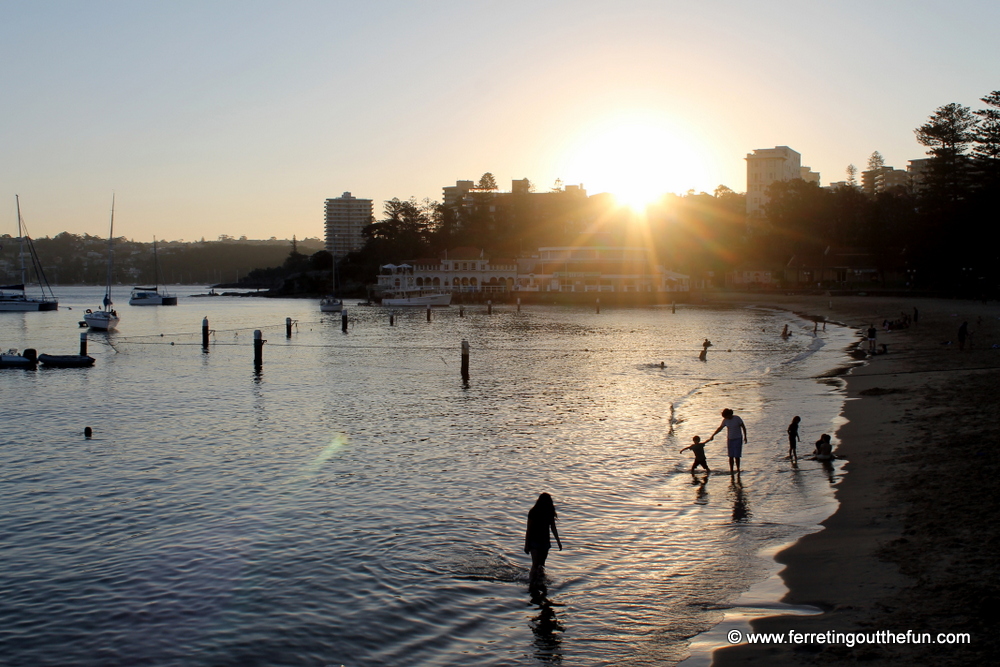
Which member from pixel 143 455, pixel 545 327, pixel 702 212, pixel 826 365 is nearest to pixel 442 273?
pixel 702 212

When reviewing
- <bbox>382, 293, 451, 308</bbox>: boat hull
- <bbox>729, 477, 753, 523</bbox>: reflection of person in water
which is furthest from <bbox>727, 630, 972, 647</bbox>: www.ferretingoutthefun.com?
<bbox>382, 293, 451, 308</bbox>: boat hull

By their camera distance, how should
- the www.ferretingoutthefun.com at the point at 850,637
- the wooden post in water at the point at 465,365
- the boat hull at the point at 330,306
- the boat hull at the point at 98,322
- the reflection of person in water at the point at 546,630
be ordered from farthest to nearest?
the boat hull at the point at 330,306, the boat hull at the point at 98,322, the wooden post in water at the point at 465,365, the reflection of person in water at the point at 546,630, the www.ferretingoutthefun.com at the point at 850,637

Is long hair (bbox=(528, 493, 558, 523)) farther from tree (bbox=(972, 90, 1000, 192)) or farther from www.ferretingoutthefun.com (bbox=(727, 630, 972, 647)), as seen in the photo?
tree (bbox=(972, 90, 1000, 192))

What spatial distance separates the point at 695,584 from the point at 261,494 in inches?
419

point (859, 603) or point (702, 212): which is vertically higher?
point (702, 212)

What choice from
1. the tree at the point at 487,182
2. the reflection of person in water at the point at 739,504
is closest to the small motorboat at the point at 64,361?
A: the reflection of person in water at the point at 739,504

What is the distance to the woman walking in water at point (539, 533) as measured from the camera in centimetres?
1141

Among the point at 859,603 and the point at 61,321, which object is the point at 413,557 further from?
the point at 61,321

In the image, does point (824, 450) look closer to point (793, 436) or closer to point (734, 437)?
point (793, 436)

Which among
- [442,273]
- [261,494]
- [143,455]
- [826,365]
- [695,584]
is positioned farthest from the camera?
[442,273]

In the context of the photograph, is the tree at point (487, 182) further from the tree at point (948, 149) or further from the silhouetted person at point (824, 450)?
the silhouetted person at point (824, 450)

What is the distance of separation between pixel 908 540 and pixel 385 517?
9925 millimetres

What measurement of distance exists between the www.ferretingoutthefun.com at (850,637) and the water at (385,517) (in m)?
0.87

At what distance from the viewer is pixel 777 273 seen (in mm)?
128625
